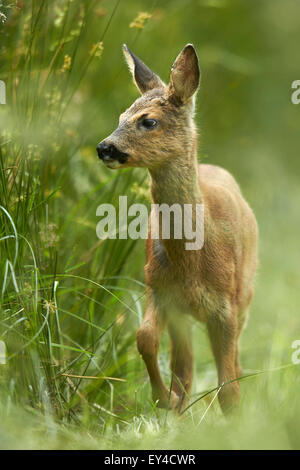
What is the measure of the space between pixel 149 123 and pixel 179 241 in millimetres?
641

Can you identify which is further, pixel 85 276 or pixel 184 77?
pixel 85 276

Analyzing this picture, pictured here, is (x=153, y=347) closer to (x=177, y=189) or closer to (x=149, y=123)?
(x=177, y=189)

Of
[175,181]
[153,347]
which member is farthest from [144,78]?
[153,347]

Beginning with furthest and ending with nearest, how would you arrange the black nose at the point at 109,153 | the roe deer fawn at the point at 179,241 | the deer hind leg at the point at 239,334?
the deer hind leg at the point at 239,334 < the roe deer fawn at the point at 179,241 < the black nose at the point at 109,153

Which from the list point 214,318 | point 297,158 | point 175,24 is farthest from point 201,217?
point 297,158

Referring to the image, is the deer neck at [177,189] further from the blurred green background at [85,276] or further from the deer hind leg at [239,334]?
the deer hind leg at [239,334]

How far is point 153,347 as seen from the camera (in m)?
4.45

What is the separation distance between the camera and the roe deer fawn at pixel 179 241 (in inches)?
168

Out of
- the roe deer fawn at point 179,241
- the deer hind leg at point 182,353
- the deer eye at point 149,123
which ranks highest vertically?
the deer eye at point 149,123

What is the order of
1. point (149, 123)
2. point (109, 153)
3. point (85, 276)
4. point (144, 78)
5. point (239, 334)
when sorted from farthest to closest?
point (239, 334), point (85, 276), point (144, 78), point (149, 123), point (109, 153)

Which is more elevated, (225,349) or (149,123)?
(149,123)

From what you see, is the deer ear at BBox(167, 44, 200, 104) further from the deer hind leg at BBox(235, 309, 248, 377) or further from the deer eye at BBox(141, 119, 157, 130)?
the deer hind leg at BBox(235, 309, 248, 377)

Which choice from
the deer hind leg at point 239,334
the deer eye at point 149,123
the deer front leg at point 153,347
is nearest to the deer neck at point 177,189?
the deer eye at point 149,123
